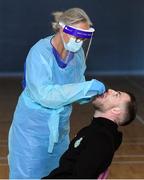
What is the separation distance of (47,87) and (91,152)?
38 centimetres

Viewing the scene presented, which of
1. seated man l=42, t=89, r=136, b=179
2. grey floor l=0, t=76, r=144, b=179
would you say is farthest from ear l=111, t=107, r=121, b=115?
grey floor l=0, t=76, r=144, b=179

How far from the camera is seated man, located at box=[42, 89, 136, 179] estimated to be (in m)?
1.67

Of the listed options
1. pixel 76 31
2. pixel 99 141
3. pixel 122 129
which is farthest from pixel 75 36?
pixel 122 129

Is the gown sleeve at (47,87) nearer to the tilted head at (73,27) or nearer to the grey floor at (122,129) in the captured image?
the tilted head at (73,27)

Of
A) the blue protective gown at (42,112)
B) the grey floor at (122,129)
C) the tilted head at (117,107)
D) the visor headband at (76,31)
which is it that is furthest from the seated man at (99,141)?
the grey floor at (122,129)

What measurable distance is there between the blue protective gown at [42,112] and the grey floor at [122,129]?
123 cm

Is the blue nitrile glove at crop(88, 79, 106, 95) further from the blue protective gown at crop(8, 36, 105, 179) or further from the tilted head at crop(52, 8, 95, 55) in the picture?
the tilted head at crop(52, 8, 95, 55)

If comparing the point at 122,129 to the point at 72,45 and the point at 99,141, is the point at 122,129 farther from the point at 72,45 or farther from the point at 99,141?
the point at 99,141

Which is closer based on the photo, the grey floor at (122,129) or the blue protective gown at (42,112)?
the blue protective gown at (42,112)

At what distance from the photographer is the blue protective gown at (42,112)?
1.93 meters

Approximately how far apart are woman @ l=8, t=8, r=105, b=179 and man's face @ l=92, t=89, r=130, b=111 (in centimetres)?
4

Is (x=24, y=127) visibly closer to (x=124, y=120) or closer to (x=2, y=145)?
(x=124, y=120)

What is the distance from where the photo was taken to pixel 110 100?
186 centimetres

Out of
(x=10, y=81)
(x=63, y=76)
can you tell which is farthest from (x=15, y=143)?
(x=10, y=81)
